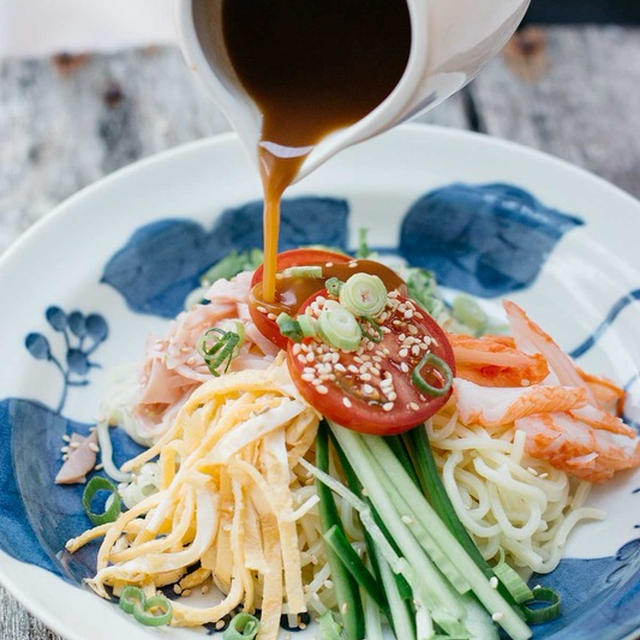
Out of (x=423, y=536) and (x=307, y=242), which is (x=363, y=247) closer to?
(x=307, y=242)

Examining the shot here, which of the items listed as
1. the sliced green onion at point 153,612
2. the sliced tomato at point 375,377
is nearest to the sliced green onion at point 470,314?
the sliced tomato at point 375,377

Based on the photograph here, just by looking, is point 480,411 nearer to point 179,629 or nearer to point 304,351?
point 304,351

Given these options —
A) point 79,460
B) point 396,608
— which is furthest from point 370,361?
point 79,460

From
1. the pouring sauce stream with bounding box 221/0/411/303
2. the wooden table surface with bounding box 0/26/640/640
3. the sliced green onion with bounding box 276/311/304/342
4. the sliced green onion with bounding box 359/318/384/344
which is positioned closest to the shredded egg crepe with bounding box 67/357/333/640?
the sliced green onion with bounding box 276/311/304/342

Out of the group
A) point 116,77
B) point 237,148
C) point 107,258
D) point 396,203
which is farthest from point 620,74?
point 107,258

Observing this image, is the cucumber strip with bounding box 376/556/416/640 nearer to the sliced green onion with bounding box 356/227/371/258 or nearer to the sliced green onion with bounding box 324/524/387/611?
the sliced green onion with bounding box 324/524/387/611

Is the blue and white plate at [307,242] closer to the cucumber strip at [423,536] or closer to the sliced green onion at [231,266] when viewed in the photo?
the sliced green onion at [231,266]
